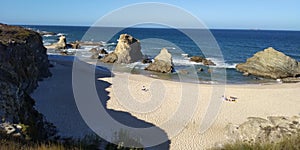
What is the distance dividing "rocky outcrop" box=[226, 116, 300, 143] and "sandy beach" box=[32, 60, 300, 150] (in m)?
1.16

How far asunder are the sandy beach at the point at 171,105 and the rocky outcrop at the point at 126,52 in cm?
1254

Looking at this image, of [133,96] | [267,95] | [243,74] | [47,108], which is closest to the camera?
[47,108]

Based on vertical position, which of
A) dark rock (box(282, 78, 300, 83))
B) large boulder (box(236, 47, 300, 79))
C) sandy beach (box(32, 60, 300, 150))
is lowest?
dark rock (box(282, 78, 300, 83))

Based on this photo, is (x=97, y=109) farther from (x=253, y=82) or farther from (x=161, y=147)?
(x=253, y=82)

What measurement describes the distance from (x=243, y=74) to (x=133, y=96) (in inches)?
661

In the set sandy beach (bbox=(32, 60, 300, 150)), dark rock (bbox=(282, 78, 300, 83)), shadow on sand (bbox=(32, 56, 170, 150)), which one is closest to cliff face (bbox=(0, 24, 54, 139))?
shadow on sand (bbox=(32, 56, 170, 150))

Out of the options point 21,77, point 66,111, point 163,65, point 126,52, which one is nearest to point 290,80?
point 163,65

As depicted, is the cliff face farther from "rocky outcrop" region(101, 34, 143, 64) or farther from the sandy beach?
"rocky outcrop" region(101, 34, 143, 64)

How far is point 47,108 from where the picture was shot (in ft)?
45.7

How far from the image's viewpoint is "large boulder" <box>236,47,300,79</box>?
100 ft

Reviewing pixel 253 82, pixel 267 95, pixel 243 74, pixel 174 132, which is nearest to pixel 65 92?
pixel 174 132

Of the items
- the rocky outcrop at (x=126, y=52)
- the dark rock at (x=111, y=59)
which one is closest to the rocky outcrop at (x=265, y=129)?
the rocky outcrop at (x=126, y=52)

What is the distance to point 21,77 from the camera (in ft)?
46.6

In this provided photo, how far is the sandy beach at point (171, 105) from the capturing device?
12133mm
